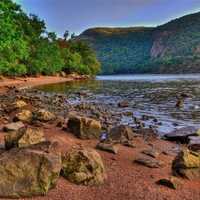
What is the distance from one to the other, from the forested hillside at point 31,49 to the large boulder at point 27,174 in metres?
21.1

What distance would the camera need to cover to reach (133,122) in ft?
61.2

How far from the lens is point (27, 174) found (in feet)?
23.8

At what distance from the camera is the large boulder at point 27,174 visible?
712cm

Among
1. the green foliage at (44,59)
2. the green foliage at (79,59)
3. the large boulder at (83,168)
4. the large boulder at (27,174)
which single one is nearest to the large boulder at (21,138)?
the large boulder at (83,168)

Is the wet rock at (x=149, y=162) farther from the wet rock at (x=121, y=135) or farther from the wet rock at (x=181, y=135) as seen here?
the wet rock at (x=181, y=135)

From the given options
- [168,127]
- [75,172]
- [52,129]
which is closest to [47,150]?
[75,172]

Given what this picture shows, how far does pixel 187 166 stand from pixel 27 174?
14.0ft

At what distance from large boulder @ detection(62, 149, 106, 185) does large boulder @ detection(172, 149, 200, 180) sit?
6.99ft

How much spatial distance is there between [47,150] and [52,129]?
18.7ft

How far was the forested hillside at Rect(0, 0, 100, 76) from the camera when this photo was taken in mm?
28312

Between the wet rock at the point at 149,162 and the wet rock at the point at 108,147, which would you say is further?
the wet rock at the point at 108,147

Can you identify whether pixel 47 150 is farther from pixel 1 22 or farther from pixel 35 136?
pixel 1 22

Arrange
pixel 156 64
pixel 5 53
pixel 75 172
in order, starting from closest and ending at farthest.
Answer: pixel 75 172 < pixel 5 53 < pixel 156 64

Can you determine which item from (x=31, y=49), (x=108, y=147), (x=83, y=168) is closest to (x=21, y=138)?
(x=83, y=168)
